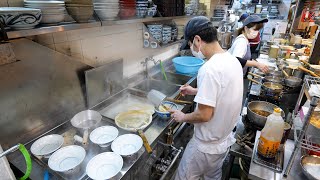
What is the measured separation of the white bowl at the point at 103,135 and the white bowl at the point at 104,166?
0.39 feet

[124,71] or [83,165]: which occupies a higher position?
[124,71]

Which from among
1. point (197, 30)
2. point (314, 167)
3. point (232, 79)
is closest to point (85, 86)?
point (197, 30)

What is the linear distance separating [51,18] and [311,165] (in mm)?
1881

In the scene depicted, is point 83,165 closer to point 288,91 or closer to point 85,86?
point 85,86

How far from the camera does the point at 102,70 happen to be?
6.40 ft

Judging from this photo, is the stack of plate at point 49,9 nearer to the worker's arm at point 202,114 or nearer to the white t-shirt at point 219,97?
the white t-shirt at point 219,97

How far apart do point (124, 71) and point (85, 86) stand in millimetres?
694

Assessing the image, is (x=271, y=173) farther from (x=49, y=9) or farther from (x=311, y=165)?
(x=49, y=9)

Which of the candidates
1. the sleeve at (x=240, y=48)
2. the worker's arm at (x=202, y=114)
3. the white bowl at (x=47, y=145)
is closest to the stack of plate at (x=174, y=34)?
the sleeve at (x=240, y=48)

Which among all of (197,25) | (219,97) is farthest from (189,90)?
(197,25)

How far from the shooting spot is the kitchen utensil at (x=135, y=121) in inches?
61.4

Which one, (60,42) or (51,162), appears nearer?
(51,162)

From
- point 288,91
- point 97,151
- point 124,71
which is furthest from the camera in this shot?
point 124,71

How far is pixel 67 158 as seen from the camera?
128cm
